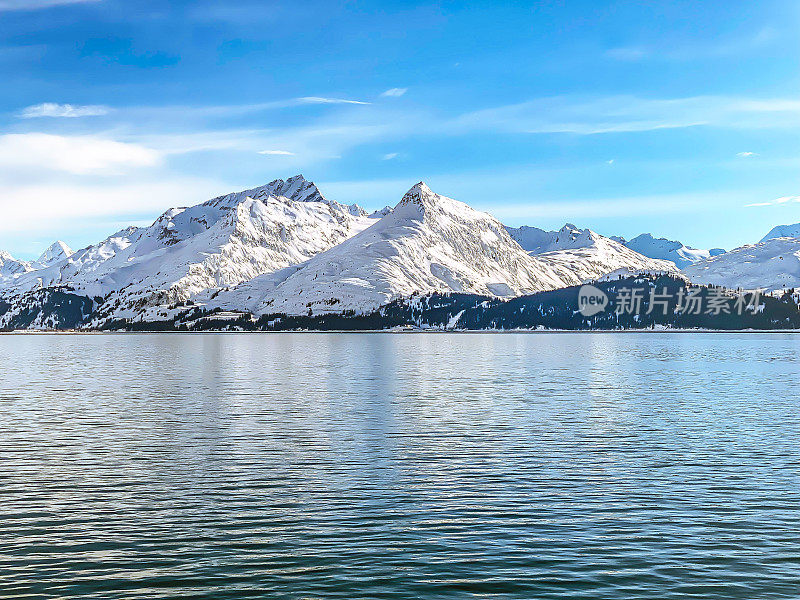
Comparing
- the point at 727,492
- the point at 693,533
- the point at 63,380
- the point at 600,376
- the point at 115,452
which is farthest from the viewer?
the point at 600,376

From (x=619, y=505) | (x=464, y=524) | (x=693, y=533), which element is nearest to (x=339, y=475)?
(x=464, y=524)

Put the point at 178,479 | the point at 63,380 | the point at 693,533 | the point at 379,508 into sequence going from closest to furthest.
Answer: the point at 693,533, the point at 379,508, the point at 178,479, the point at 63,380

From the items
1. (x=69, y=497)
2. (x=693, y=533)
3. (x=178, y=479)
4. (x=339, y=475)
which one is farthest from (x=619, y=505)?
(x=69, y=497)

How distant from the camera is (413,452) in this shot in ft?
226

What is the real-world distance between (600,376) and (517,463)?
11115 centimetres

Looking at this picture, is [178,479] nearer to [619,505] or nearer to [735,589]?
[619,505]

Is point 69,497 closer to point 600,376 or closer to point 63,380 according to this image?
point 63,380

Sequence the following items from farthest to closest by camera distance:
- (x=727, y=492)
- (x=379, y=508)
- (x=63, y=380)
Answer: (x=63, y=380), (x=727, y=492), (x=379, y=508)

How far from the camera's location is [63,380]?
154 m

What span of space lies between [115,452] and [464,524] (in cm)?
3668

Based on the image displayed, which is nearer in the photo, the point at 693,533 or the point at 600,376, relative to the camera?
the point at 693,533

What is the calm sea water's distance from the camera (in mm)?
34812

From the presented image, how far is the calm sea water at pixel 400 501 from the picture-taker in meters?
34.8

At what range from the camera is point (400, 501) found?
49.5 meters
